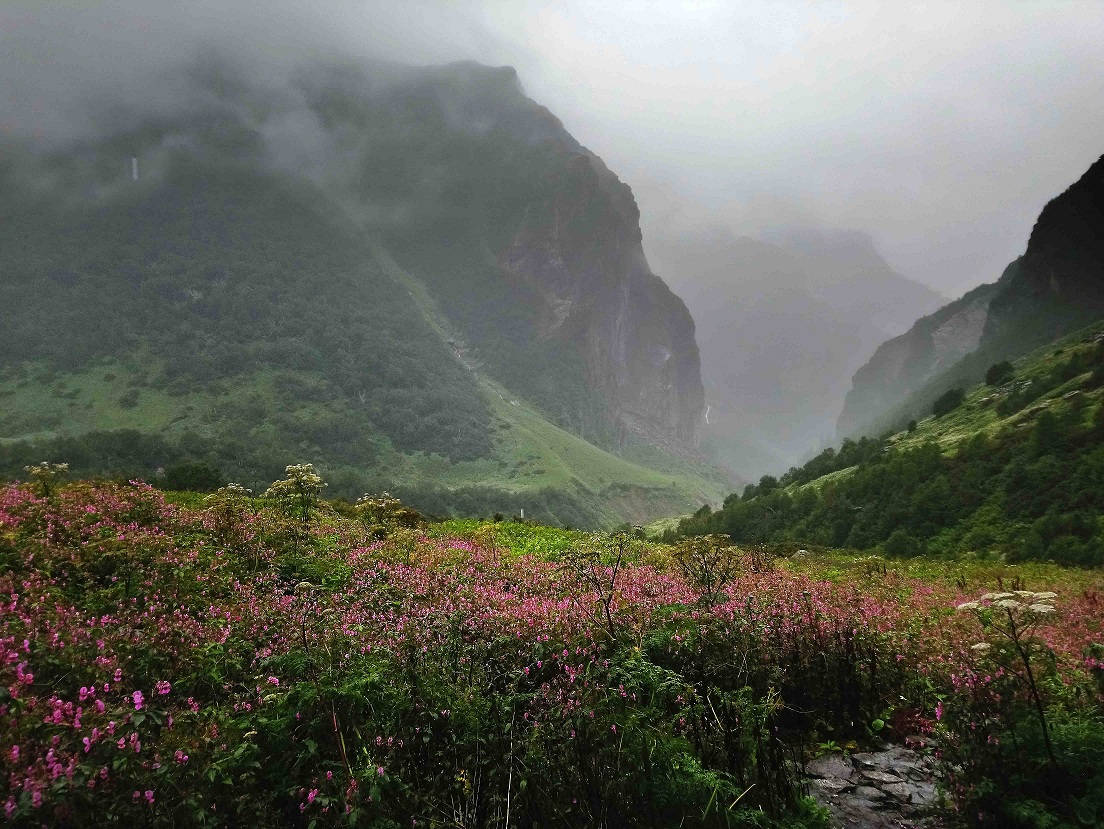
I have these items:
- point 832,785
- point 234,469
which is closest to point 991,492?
point 832,785

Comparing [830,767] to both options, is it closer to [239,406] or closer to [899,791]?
[899,791]

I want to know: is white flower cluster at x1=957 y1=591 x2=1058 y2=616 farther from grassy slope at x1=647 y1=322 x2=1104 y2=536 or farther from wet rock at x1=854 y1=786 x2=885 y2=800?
grassy slope at x1=647 y1=322 x2=1104 y2=536

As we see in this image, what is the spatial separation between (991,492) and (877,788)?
114 ft

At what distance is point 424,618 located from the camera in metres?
6.36

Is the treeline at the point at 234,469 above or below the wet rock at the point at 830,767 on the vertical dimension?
above

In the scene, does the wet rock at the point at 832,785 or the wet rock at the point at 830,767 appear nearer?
the wet rock at the point at 832,785

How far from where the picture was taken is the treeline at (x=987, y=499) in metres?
25.5

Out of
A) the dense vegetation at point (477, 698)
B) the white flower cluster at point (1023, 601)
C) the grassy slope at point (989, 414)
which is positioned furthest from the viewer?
the grassy slope at point (989, 414)

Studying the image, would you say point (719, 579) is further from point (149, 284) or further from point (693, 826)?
point (149, 284)

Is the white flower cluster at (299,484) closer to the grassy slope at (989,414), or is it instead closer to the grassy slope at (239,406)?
the grassy slope at (989,414)

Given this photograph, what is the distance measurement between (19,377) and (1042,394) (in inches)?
8240

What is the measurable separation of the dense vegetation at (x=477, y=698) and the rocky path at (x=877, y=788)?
0.32 m

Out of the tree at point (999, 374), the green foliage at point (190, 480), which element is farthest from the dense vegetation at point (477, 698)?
the tree at point (999, 374)

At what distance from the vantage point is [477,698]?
14.5 feet
